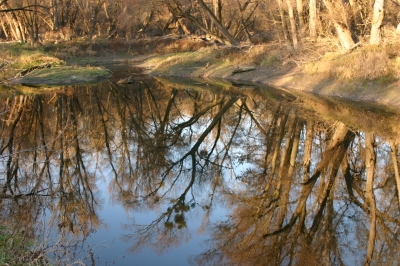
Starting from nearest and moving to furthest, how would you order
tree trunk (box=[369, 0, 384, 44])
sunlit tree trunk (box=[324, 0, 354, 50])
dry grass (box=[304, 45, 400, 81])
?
dry grass (box=[304, 45, 400, 81]) < tree trunk (box=[369, 0, 384, 44]) < sunlit tree trunk (box=[324, 0, 354, 50])

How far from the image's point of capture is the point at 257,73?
26.3 metres

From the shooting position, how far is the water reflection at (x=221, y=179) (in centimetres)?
695

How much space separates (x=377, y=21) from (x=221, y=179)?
13.7 meters

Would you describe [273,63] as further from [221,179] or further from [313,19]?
[221,179]

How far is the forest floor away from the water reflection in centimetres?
250

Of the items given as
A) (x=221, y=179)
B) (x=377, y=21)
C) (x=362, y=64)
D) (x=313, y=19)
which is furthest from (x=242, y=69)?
(x=221, y=179)

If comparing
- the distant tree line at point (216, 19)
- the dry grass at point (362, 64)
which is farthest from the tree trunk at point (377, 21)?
the dry grass at point (362, 64)

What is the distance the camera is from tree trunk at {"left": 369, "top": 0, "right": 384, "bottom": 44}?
19156mm

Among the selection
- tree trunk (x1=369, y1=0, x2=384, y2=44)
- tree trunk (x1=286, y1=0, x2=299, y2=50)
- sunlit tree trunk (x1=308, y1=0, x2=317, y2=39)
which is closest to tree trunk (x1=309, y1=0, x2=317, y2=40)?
sunlit tree trunk (x1=308, y1=0, x2=317, y2=39)

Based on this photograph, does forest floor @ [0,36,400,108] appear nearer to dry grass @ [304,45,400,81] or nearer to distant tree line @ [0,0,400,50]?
dry grass @ [304,45,400,81]

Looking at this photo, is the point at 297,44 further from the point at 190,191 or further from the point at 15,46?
the point at 15,46

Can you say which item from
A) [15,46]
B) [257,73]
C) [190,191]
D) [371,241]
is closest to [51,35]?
[15,46]

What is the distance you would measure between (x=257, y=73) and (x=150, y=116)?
11.4 m

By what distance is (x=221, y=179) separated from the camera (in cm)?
1022
